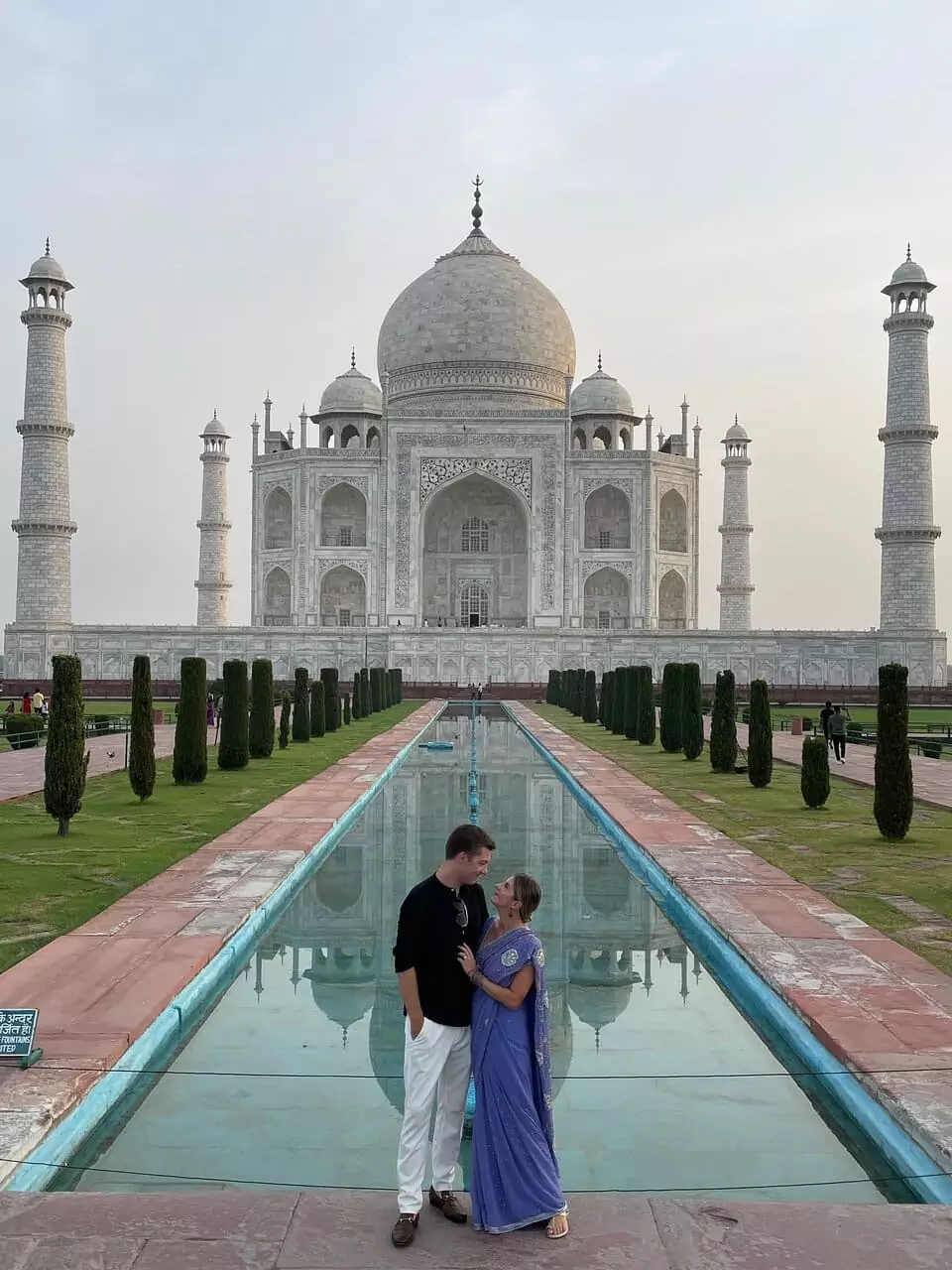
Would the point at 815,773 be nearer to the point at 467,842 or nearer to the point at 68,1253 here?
the point at 467,842

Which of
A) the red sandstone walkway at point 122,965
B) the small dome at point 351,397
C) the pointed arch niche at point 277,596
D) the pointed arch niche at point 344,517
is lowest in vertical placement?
the red sandstone walkway at point 122,965

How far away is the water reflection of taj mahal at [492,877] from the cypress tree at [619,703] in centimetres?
883

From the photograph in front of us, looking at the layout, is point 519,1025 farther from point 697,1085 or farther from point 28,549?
point 28,549

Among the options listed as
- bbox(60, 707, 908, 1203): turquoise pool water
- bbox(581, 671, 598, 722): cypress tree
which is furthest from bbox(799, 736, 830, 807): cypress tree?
bbox(581, 671, 598, 722): cypress tree

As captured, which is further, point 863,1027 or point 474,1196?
point 863,1027

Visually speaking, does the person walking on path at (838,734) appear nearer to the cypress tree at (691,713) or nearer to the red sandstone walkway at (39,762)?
the cypress tree at (691,713)

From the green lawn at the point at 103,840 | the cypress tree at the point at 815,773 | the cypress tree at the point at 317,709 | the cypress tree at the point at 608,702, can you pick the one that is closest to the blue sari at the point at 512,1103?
the green lawn at the point at 103,840

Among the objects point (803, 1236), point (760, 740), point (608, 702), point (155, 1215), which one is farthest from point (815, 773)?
point (608, 702)

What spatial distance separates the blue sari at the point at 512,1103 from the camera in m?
2.60

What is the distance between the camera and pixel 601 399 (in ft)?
134

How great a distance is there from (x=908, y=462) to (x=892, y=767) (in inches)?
969

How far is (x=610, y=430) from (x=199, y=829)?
34.0 m

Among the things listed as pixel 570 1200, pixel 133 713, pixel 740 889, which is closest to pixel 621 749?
pixel 133 713

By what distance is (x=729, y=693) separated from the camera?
12812 millimetres
